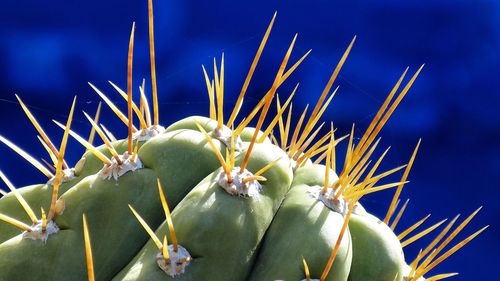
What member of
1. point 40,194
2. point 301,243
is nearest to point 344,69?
point 40,194

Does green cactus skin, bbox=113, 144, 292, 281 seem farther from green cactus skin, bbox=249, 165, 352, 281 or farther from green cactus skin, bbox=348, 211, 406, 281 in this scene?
green cactus skin, bbox=348, 211, 406, 281

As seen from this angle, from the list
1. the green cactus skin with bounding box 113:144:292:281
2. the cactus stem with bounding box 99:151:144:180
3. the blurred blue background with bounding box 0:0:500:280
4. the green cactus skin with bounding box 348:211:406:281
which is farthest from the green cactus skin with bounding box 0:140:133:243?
the blurred blue background with bounding box 0:0:500:280

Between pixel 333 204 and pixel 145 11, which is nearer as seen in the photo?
pixel 333 204

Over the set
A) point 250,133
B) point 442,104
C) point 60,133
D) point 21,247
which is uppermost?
point 250,133

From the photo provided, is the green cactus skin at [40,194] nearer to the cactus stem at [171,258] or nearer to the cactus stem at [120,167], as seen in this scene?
the cactus stem at [120,167]

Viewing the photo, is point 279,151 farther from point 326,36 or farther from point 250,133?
point 326,36

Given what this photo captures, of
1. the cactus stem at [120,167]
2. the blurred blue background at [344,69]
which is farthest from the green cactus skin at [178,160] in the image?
the blurred blue background at [344,69]

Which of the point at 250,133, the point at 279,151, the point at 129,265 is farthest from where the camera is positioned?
the point at 250,133

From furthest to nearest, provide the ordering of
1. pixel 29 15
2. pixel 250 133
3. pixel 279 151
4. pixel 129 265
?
pixel 29 15, pixel 250 133, pixel 279 151, pixel 129 265

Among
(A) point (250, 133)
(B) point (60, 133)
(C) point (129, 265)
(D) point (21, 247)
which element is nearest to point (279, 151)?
(A) point (250, 133)

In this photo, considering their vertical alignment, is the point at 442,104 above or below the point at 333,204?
below
